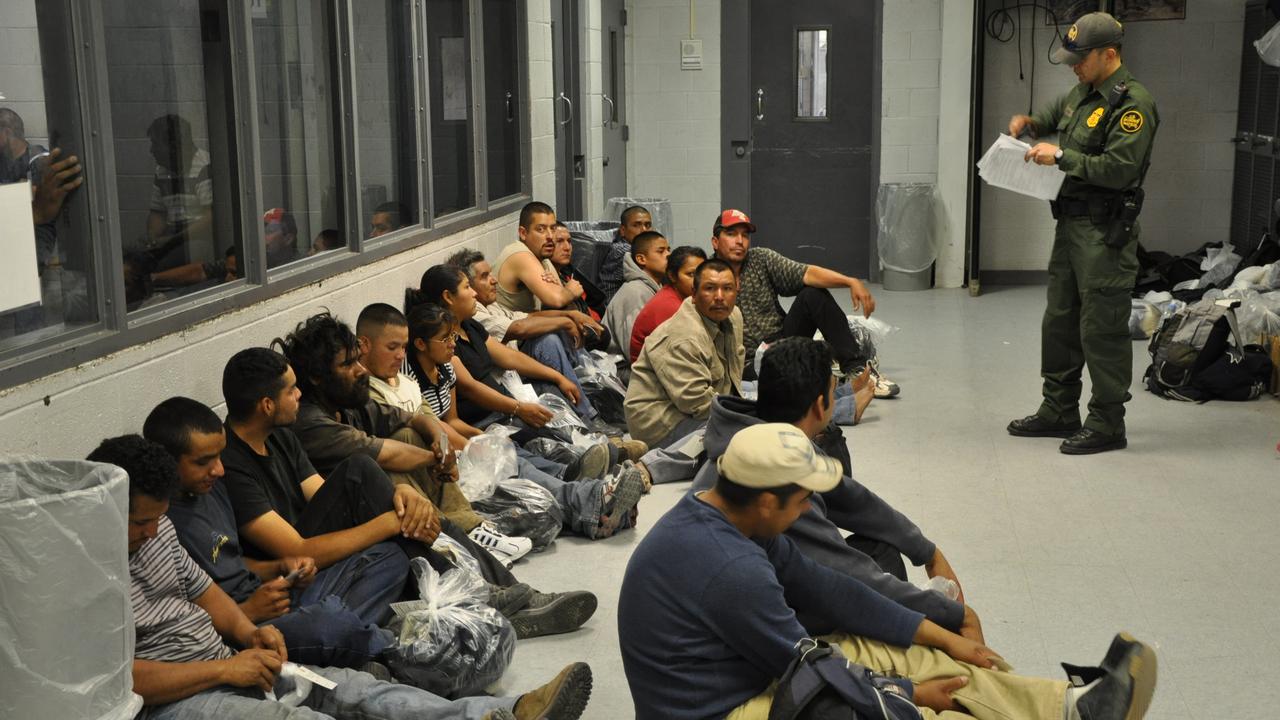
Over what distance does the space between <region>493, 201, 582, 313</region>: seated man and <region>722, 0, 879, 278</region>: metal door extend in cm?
422

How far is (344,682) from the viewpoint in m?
3.11

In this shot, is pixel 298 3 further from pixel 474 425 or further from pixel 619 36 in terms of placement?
pixel 619 36

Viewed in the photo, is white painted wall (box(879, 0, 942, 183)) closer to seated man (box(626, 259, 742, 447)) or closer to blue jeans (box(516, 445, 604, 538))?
seated man (box(626, 259, 742, 447))

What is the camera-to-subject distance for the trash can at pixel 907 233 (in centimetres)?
999

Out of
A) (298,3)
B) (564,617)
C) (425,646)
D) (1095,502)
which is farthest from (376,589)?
(1095,502)

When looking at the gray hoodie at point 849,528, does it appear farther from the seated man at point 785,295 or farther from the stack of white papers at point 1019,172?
the seated man at point 785,295

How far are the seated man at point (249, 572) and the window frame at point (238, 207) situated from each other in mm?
346

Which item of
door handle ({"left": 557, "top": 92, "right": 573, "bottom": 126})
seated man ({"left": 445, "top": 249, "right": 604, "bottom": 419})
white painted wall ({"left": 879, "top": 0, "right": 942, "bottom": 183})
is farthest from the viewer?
white painted wall ({"left": 879, "top": 0, "right": 942, "bottom": 183})

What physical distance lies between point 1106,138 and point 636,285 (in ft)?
7.53

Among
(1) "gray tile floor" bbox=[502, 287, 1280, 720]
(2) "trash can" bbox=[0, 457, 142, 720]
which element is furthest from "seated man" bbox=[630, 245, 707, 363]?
(2) "trash can" bbox=[0, 457, 142, 720]

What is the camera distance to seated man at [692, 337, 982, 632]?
3049 millimetres

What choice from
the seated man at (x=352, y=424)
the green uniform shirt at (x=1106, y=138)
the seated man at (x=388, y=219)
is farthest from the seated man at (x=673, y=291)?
the seated man at (x=352, y=424)

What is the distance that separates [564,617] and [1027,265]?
24.1 feet

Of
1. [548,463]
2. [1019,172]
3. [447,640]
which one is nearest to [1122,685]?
[447,640]
